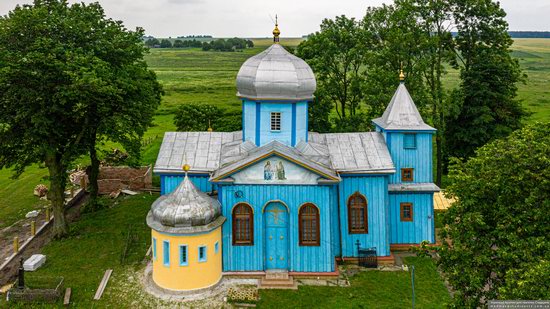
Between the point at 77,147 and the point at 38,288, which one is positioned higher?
the point at 77,147

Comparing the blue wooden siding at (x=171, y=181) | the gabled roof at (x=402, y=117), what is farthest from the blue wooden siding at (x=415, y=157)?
the blue wooden siding at (x=171, y=181)

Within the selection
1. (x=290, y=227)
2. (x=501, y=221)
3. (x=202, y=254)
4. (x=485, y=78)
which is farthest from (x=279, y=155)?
(x=485, y=78)

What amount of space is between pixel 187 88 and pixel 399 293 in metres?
68.0

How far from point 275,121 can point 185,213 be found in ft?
17.8

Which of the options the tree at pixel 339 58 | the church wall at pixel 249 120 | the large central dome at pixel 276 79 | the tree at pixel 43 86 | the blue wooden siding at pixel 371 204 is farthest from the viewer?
the tree at pixel 339 58

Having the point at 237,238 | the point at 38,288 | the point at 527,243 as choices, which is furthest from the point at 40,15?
the point at 527,243

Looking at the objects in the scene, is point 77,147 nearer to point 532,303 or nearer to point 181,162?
point 181,162

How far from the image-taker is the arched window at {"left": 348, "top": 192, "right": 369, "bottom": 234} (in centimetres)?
1939

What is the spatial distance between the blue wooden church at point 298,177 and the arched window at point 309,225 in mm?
39

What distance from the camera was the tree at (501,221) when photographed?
1069cm

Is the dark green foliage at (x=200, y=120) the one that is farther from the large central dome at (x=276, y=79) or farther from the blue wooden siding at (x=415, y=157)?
the blue wooden siding at (x=415, y=157)

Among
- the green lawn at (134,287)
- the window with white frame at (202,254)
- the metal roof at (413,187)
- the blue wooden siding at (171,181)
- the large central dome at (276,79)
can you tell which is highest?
the large central dome at (276,79)

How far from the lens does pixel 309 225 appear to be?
18.2 m

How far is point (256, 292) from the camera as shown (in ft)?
55.7
